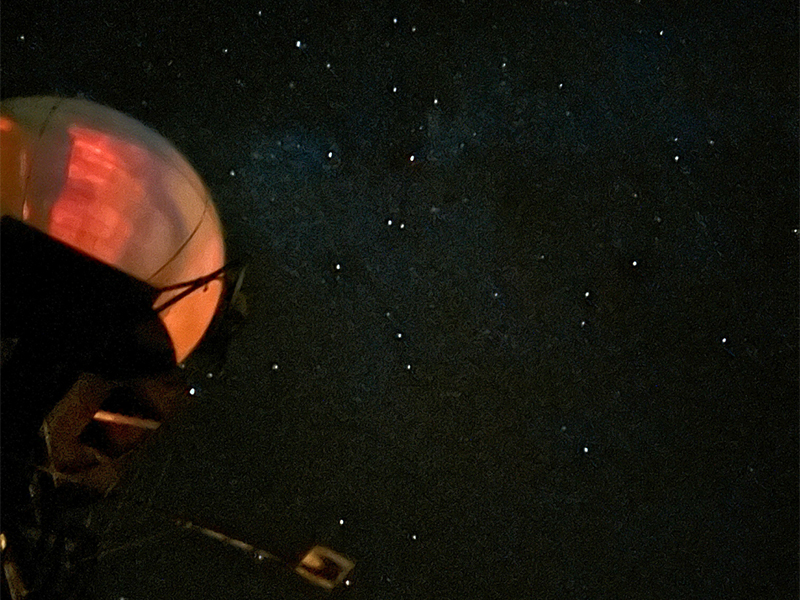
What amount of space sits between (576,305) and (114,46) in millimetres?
669

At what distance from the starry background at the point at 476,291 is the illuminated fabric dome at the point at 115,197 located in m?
Result: 0.29

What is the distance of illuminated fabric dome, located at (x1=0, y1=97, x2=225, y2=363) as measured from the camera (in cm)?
56

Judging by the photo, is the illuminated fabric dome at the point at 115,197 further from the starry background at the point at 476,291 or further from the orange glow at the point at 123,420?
the starry background at the point at 476,291

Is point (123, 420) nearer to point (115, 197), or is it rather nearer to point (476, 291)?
point (115, 197)

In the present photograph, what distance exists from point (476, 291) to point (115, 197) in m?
0.55

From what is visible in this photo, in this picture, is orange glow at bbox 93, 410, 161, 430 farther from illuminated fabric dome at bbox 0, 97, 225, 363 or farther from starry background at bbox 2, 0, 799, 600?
illuminated fabric dome at bbox 0, 97, 225, 363

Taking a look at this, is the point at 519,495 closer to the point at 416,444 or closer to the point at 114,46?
the point at 416,444

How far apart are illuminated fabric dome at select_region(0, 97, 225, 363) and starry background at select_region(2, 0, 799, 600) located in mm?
285

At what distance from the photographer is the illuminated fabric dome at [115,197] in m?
0.56

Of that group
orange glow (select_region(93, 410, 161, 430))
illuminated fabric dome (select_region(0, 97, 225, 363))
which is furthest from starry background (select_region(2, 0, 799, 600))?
illuminated fabric dome (select_region(0, 97, 225, 363))

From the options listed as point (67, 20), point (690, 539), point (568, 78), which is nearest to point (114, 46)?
point (67, 20)

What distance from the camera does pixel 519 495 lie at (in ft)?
3.39

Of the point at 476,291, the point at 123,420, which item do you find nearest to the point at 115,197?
the point at 123,420

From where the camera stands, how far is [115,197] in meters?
0.58
